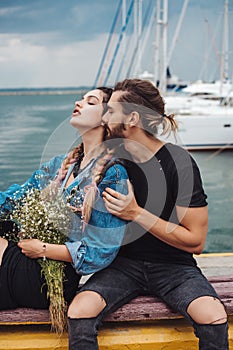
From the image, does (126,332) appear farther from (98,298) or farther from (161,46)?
(161,46)

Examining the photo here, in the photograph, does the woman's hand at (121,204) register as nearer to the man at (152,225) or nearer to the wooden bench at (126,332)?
the man at (152,225)

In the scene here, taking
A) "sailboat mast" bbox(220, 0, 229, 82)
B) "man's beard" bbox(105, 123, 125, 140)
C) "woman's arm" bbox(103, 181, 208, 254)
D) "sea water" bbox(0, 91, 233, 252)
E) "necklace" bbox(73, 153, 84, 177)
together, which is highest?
"man's beard" bbox(105, 123, 125, 140)

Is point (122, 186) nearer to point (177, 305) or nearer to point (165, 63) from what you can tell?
point (177, 305)

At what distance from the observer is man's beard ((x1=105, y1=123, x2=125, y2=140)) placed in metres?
2.53

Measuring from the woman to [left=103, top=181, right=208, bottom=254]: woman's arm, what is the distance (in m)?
0.05

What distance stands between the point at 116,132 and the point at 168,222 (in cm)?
44

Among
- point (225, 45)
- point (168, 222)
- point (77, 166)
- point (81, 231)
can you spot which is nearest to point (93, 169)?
point (77, 166)

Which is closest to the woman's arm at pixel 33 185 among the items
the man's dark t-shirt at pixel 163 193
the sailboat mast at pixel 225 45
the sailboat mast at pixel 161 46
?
the man's dark t-shirt at pixel 163 193

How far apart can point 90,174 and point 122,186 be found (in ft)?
0.59

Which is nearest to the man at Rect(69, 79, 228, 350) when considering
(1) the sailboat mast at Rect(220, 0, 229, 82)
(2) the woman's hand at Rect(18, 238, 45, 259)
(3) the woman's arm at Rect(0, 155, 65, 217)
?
(2) the woman's hand at Rect(18, 238, 45, 259)

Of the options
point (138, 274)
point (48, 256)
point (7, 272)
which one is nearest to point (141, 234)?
point (138, 274)

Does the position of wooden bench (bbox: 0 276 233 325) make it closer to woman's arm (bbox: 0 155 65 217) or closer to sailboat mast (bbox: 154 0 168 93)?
woman's arm (bbox: 0 155 65 217)

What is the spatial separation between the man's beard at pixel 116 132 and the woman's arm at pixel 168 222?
242mm

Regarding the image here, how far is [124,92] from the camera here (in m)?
2.52
